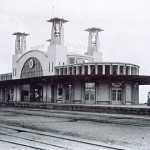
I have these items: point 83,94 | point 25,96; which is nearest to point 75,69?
point 83,94

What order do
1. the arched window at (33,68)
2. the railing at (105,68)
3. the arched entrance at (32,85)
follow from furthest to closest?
the arched window at (33,68) → the arched entrance at (32,85) → the railing at (105,68)

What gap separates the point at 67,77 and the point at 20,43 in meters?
28.5

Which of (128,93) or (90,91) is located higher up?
(90,91)

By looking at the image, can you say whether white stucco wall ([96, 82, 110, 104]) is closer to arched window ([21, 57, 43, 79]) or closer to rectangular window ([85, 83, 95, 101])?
rectangular window ([85, 83, 95, 101])

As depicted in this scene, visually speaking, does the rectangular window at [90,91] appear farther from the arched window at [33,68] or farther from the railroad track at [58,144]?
the railroad track at [58,144]

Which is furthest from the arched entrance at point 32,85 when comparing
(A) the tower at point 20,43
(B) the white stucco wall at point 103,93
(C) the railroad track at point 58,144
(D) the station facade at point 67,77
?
(C) the railroad track at point 58,144

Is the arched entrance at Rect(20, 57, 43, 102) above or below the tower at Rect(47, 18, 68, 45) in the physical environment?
below

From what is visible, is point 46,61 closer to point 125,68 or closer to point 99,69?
point 99,69

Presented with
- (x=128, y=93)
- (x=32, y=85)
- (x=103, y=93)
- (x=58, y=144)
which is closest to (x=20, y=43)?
(x=32, y=85)

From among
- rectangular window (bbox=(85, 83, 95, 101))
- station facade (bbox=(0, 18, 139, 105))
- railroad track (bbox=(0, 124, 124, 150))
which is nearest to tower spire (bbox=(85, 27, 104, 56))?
station facade (bbox=(0, 18, 139, 105))

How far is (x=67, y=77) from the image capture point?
3891cm

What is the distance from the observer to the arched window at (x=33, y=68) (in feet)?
176

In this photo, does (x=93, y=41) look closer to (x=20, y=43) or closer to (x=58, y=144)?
(x=20, y=43)

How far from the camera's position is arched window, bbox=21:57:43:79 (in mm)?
53606
